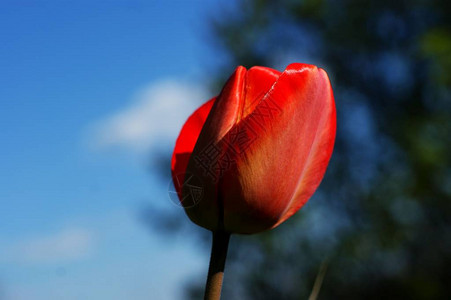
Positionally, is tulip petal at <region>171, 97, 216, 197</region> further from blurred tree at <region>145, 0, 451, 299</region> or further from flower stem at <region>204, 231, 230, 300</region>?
blurred tree at <region>145, 0, 451, 299</region>

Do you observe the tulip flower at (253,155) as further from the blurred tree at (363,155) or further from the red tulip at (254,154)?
the blurred tree at (363,155)

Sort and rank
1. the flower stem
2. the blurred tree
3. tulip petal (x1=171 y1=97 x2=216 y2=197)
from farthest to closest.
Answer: the blurred tree, tulip petal (x1=171 y1=97 x2=216 y2=197), the flower stem

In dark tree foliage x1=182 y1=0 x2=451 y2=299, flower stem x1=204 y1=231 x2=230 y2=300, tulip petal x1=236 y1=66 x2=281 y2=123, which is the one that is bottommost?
flower stem x1=204 y1=231 x2=230 y2=300

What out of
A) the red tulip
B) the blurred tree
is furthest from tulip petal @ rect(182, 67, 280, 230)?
the blurred tree

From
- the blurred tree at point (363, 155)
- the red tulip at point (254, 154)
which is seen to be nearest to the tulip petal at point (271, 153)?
the red tulip at point (254, 154)

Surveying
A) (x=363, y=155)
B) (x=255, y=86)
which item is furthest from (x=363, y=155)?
(x=255, y=86)

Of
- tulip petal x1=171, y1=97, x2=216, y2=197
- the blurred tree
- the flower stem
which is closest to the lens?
the flower stem

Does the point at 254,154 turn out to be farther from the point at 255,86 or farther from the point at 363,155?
the point at 363,155
